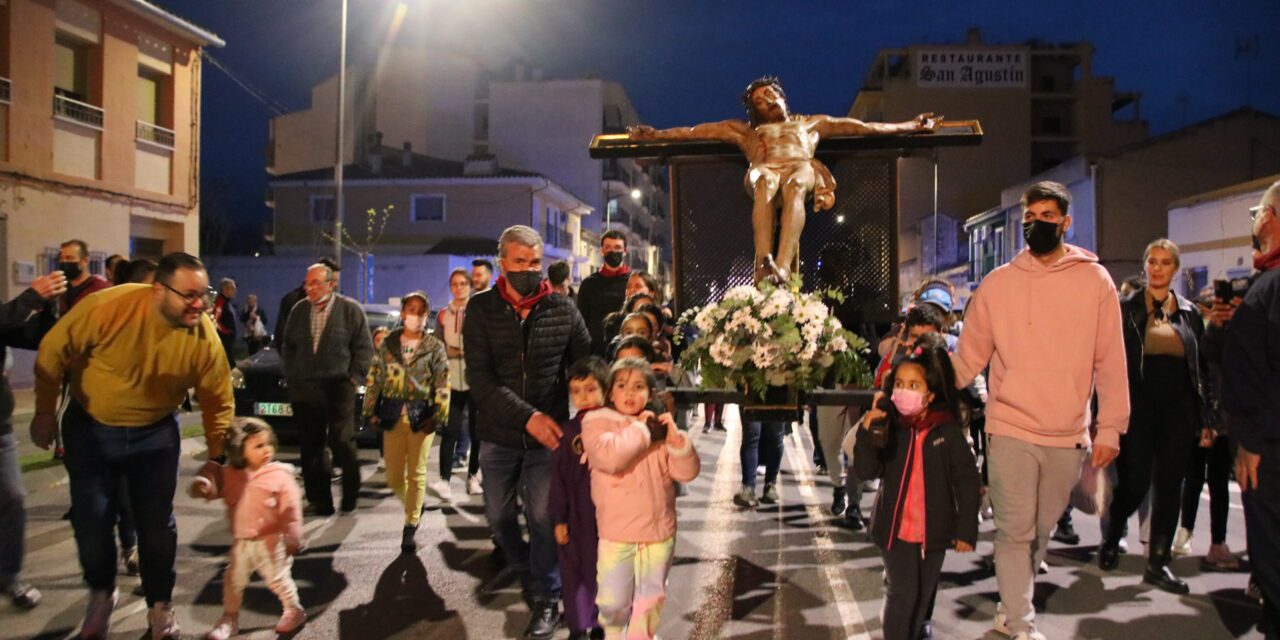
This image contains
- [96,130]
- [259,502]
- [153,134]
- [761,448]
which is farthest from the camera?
[153,134]

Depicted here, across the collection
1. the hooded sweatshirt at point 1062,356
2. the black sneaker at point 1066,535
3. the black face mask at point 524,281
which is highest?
the black face mask at point 524,281

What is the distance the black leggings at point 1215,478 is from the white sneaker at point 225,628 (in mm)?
6139

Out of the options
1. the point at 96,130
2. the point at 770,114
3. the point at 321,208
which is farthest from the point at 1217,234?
the point at 321,208

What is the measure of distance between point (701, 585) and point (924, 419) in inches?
86.1

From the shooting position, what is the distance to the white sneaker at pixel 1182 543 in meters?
6.63

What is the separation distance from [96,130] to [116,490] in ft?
54.9

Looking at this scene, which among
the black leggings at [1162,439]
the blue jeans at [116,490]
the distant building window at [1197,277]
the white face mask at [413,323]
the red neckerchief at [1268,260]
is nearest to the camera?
the red neckerchief at [1268,260]

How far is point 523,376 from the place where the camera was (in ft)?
16.6

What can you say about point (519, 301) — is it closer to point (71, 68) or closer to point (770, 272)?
point (770, 272)

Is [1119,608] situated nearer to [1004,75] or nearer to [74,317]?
[74,317]

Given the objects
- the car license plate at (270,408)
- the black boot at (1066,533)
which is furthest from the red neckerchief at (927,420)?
the car license plate at (270,408)

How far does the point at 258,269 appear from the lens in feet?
129

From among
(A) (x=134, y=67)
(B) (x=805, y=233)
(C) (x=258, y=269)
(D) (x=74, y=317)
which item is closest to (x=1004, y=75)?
(C) (x=258, y=269)

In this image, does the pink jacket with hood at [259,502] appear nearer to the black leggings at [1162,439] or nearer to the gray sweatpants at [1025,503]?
the gray sweatpants at [1025,503]
